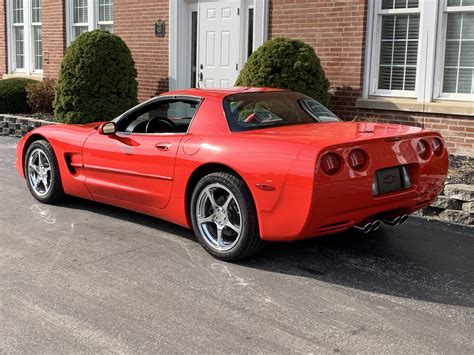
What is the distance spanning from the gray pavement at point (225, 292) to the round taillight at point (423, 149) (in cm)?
86

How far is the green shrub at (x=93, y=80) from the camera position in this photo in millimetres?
11883

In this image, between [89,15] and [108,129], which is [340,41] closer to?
[108,129]

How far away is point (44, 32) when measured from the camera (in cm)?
1591

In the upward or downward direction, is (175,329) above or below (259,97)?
below

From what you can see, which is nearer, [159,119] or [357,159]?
[357,159]

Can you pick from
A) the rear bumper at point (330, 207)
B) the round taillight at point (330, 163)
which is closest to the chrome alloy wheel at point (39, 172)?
the rear bumper at point (330, 207)

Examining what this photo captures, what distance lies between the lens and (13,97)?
14.4 metres

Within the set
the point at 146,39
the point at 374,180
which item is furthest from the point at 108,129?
the point at 146,39

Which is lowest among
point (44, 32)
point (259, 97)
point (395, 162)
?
point (395, 162)

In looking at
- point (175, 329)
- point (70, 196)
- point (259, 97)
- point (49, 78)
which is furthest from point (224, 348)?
point (49, 78)

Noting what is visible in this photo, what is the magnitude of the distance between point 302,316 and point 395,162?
1.52 metres

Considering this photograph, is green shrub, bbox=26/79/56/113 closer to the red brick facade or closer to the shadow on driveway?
the red brick facade

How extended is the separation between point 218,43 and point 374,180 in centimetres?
778

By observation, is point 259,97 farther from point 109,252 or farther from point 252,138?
point 109,252
